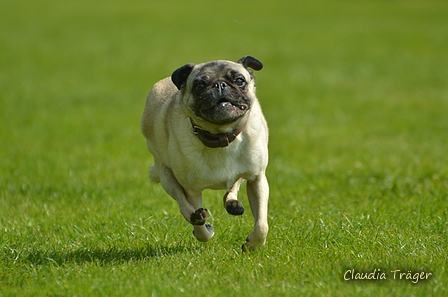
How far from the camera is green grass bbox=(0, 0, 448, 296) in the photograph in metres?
4.75

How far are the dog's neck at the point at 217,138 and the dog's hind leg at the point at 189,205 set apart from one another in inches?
22.6

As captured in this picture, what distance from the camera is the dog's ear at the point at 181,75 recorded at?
5.39 metres

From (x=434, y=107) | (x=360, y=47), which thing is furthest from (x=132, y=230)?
(x=360, y=47)

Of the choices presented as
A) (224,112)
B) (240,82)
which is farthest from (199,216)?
(240,82)

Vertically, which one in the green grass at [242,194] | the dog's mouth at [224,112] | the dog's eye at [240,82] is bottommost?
the green grass at [242,194]

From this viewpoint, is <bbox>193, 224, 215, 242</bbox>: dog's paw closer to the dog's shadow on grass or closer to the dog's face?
the dog's shadow on grass

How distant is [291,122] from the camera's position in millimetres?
13148

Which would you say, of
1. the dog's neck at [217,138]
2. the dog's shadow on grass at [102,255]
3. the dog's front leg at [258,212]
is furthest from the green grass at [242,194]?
the dog's neck at [217,138]

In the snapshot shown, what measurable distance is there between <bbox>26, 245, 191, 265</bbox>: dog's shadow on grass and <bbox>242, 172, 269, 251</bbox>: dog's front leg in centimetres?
60

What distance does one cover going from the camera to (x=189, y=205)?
5590mm

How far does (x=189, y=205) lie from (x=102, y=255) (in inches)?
35.2

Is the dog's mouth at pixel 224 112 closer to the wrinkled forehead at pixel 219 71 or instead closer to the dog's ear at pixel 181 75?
the wrinkled forehead at pixel 219 71

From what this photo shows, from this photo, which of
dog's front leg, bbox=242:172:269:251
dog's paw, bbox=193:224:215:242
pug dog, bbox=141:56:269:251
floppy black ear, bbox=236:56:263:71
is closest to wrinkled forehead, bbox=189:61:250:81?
pug dog, bbox=141:56:269:251

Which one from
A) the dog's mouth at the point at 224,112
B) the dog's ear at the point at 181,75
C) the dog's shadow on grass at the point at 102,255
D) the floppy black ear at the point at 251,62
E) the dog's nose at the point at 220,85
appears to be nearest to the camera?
the dog's mouth at the point at 224,112
